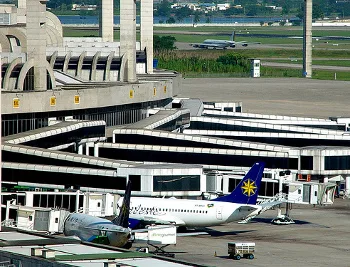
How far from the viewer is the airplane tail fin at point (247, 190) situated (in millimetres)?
71688

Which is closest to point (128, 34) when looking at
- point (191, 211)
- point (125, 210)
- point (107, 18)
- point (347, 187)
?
point (107, 18)

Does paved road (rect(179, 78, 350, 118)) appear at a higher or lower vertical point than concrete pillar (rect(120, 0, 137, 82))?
lower

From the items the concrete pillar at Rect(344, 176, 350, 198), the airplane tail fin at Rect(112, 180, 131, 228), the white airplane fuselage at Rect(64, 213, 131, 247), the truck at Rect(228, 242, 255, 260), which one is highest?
the airplane tail fin at Rect(112, 180, 131, 228)

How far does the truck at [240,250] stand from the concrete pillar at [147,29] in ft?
260

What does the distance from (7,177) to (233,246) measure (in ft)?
72.7

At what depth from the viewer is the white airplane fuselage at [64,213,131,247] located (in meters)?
59.8

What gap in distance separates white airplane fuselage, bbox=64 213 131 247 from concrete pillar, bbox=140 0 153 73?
76.8 m

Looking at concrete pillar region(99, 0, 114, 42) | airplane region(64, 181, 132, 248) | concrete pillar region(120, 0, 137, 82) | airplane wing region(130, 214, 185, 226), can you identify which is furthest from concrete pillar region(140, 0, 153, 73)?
airplane region(64, 181, 132, 248)

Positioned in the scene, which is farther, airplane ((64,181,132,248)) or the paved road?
the paved road

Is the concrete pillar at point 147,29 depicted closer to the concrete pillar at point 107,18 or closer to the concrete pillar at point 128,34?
the concrete pillar at point 107,18

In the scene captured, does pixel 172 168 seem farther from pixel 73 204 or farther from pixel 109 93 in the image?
pixel 109 93

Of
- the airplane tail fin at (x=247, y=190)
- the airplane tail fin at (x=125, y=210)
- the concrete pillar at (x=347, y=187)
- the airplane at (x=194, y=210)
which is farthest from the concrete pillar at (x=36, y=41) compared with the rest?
the airplane tail fin at (x=125, y=210)

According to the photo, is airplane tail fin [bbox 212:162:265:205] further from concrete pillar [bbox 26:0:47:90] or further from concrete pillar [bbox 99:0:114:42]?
concrete pillar [bbox 99:0:114:42]

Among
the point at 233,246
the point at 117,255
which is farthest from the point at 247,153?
the point at 117,255
